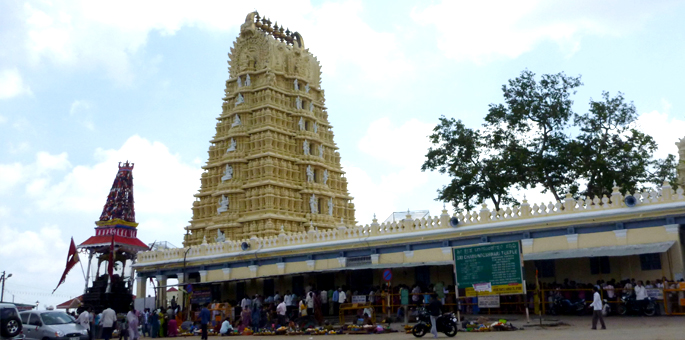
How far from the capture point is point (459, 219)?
28.7 metres

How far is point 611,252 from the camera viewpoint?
78.3ft

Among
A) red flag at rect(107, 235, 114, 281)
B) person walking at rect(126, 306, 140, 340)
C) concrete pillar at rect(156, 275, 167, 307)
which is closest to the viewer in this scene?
person walking at rect(126, 306, 140, 340)

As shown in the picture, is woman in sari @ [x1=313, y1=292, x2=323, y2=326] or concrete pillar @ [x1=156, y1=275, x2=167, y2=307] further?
concrete pillar @ [x1=156, y1=275, x2=167, y2=307]

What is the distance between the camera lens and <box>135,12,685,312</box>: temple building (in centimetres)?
2508

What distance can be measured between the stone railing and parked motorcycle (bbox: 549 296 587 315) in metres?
3.78

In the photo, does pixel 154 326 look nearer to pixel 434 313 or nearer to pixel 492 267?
pixel 434 313

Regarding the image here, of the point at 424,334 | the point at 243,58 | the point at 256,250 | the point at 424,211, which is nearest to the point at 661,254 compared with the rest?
the point at 424,334

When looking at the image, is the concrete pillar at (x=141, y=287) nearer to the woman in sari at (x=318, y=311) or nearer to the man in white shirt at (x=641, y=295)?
the woman in sari at (x=318, y=311)

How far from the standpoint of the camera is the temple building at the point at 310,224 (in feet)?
82.3

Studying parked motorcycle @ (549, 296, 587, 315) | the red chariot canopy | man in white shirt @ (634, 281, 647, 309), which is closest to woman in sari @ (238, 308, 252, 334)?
parked motorcycle @ (549, 296, 587, 315)

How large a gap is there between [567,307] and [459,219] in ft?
20.6

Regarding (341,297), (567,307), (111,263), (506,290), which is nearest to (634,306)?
(567,307)

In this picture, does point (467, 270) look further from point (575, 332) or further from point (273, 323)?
point (273, 323)

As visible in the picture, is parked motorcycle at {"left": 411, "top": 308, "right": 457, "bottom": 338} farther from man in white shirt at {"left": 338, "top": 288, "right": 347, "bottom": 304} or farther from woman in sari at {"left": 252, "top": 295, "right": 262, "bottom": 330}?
woman in sari at {"left": 252, "top": 295, "right": 262, "bottom": 330}
